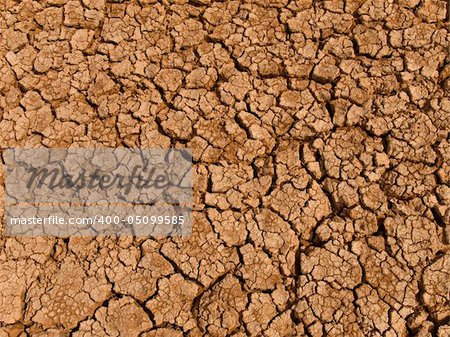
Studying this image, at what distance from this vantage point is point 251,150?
2.69 m

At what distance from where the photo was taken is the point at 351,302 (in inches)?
92.7

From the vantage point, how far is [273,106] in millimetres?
2758

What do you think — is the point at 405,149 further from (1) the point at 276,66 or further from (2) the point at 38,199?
(2) the point at 38,199

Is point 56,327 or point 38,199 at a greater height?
point 38,199

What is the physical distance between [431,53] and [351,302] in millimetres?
1406

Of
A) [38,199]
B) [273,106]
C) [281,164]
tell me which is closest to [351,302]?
[281,164]

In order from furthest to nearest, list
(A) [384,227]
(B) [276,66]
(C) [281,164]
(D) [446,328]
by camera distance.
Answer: (B) [276,66] → (C) [281,164] → (A) [384,227] → (D) [446,328]

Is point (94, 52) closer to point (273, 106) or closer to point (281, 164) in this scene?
point (273, 106)

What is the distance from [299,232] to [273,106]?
69cm

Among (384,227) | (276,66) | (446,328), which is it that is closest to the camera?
(446,328)

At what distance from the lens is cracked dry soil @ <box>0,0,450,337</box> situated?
2.39 m

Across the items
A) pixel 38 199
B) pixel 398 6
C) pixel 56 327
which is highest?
pixel 398 6

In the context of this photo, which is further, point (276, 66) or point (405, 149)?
point (276, 66)

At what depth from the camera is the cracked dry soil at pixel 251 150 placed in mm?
2389
